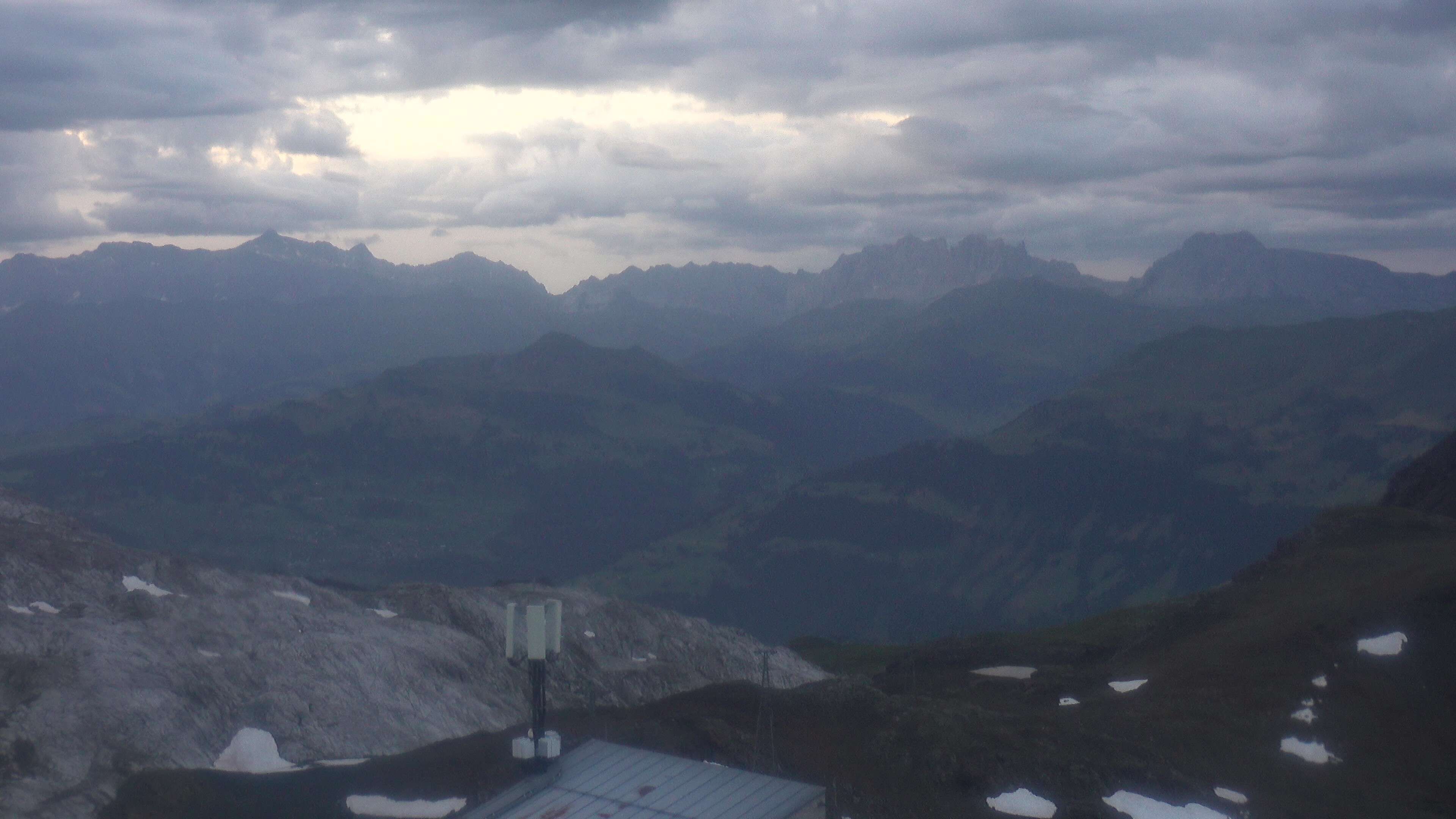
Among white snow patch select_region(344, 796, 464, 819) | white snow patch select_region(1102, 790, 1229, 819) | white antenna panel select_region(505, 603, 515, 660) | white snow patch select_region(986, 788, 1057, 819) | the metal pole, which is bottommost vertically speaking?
white snow patch select_region(344, 796, 464, 819)

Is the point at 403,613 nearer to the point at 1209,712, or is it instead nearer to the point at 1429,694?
the point at 1209,712

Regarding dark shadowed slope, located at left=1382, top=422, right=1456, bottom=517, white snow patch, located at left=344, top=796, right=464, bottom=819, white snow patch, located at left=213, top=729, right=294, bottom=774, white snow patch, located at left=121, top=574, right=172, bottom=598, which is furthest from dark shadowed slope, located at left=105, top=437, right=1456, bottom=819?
dark shadowed slope, located at left=1382, top=422, right=1456, bottom=517

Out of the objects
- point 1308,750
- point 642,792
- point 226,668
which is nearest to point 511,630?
point 642,792

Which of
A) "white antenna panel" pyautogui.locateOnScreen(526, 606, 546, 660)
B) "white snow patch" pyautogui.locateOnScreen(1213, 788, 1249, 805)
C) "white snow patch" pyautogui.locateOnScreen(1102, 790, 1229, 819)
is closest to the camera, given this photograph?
"white antenna panel" pyautogui.locateOnScreen(526, 606, 546, 660)

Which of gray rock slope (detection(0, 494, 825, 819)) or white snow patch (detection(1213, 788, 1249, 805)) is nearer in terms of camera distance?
white snow patch (detection(1213, 788, 1249, 805))

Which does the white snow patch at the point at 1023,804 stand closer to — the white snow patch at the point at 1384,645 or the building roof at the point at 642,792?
the building roof at the point at 642,792

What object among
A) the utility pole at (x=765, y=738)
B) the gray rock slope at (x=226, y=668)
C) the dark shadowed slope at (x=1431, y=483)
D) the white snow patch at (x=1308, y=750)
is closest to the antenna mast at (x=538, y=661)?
the utility pole at (x=765, y=738)

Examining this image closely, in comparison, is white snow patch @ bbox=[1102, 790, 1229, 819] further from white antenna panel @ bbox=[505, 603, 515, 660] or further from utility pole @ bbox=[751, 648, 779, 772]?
white antenna panel @ bbox=[505, 603, 515, 660]
